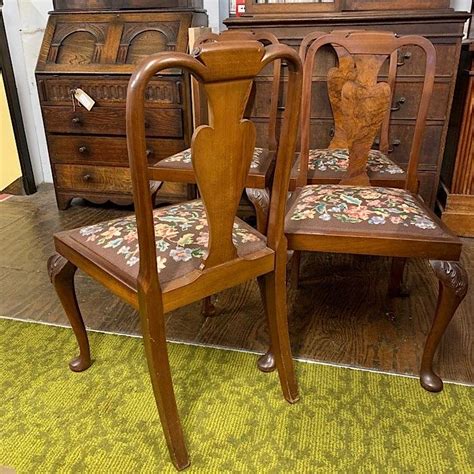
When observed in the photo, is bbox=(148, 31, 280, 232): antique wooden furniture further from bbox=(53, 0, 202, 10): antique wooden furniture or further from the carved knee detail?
the carved knee detail

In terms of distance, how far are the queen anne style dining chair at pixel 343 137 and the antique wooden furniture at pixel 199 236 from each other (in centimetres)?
61

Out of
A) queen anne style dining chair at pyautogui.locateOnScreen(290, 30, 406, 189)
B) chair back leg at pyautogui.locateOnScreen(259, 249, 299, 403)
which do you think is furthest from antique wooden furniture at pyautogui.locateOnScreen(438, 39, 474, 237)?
chair back leg at pyautogui.locateOnScreen(259, 249, 299, 403)

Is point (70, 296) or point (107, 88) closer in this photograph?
point (70, 296)

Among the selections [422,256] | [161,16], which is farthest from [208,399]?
[161,16]

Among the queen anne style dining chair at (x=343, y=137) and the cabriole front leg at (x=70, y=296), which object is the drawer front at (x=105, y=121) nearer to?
the queen anne style dining chair at (x=343, y=137)

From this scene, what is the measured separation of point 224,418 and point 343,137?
1.30 meters

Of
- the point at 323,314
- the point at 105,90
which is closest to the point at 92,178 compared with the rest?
the point at 105,90

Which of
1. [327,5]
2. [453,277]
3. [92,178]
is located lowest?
[92,178]

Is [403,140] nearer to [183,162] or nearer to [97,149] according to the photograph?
[183,162]

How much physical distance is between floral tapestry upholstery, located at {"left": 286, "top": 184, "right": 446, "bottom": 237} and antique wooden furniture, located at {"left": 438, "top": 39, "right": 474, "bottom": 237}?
949 mm

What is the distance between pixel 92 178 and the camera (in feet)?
8.76

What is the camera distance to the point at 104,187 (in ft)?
8.79

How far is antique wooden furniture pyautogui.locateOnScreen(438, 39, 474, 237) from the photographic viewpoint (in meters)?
2.23

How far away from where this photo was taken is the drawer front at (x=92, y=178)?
2.63 meters
